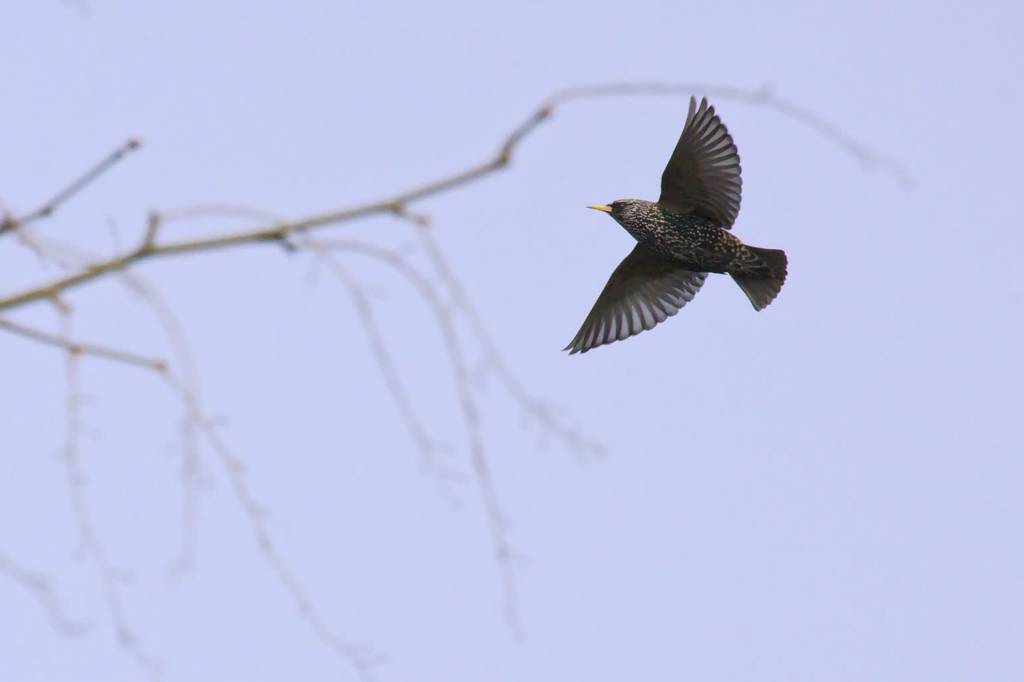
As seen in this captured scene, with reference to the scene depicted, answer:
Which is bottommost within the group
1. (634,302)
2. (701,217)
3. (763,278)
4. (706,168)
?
(763,278)

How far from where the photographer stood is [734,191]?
10438mm

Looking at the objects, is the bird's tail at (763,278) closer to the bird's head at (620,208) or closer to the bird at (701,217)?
the bird at (701,217)

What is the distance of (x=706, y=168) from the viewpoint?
10406mm

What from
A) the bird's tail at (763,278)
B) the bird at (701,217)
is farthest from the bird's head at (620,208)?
the bird's tail at (763,278)

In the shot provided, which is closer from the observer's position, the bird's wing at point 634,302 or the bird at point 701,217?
the bird at point 701,217

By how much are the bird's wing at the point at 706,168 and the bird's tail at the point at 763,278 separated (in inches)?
15.8

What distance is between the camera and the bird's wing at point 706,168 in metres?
10.3

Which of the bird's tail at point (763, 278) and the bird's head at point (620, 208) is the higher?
the bird's head at point (620, 208)

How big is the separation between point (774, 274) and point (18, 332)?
8.25 m

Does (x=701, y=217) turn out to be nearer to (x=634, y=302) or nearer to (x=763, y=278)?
(x=763, y=278)

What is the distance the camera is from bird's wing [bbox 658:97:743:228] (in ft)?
33.9

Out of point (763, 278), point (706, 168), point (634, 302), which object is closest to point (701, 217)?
point (706, 168)

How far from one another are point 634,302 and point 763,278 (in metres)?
1.19

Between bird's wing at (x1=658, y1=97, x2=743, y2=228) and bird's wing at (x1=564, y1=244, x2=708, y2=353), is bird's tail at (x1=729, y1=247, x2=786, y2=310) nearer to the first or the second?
bird's wing at (x1=658, y1=97, x2=743, y2=228)
